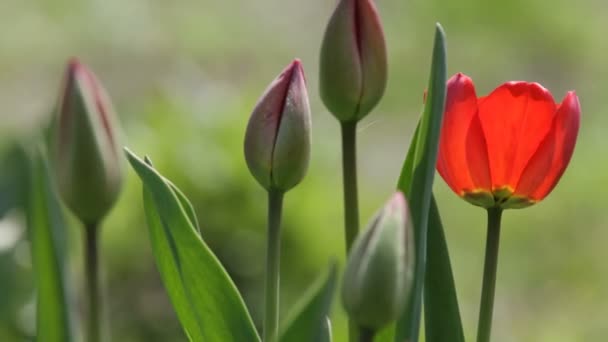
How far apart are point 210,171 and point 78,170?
4.22 ft

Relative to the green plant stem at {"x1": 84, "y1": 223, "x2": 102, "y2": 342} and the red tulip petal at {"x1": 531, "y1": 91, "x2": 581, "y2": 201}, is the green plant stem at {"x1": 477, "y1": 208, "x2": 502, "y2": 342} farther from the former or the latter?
the green plant stem at {"x1": 84, "y1": 223, "x2": 102, "y2": 342}

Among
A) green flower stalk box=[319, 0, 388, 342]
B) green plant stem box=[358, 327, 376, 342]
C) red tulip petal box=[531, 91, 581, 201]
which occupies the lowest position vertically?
green plant stem box=[358, 327, 376, 342]

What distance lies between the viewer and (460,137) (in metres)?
0.83

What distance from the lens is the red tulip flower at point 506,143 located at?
817mm

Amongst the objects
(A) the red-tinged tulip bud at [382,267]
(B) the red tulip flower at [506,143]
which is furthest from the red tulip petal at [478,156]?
(A) the red-tinged tulip bud at [382,267]

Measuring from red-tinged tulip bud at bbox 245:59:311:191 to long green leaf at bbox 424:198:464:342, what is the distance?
0.10m

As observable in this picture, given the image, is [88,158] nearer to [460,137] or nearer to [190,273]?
[190,273]

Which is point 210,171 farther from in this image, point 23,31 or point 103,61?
point 23,31

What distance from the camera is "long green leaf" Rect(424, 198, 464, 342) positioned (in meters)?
0.83

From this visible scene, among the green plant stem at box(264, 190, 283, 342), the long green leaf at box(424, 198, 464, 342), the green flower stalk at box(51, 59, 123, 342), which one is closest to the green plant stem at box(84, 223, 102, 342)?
the green flower stalk at box(51, 59, 123, 342)

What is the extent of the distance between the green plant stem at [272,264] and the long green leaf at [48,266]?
5.4 inches

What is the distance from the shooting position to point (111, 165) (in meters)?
0.81

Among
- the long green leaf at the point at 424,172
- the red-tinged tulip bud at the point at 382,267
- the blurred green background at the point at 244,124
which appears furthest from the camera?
the blurred green background at the point at 244,124

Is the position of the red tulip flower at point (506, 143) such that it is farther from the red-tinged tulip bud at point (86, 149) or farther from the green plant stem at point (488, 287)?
the red-tinged tulip bud at point (86, 149)
